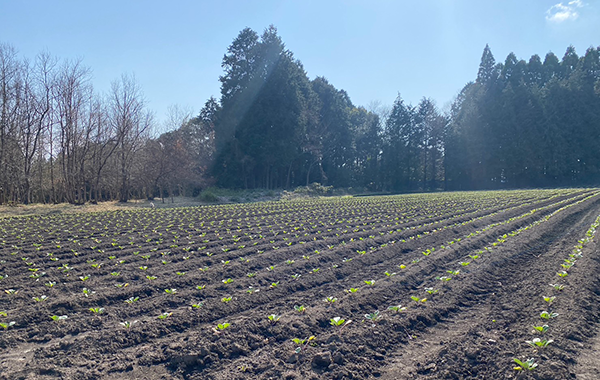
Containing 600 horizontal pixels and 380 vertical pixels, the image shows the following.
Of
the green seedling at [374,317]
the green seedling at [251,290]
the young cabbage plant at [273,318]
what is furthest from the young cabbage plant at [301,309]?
the green seedling at [251,290]

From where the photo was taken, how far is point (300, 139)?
3959 cm

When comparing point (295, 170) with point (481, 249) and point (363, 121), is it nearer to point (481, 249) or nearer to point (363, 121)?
point (363, 121)

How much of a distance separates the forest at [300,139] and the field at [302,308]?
714 inches

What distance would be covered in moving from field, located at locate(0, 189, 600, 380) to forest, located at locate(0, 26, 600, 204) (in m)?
18.1

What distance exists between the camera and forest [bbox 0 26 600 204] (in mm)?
25359

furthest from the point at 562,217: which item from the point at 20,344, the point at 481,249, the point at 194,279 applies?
the point at 20,344

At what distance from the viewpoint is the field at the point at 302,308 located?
368cm

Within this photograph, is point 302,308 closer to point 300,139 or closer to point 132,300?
point 132,300

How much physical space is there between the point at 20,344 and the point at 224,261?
4.01m

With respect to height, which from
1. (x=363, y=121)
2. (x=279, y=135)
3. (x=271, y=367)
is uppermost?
(x=363, y=121)

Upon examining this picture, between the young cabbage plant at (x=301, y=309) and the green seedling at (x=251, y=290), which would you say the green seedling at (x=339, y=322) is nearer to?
the young cabbage plant at (x=301, y=309)

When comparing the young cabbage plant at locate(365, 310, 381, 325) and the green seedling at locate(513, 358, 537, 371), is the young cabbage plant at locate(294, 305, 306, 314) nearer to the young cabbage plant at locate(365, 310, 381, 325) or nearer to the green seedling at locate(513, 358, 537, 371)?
the young cabbage plant at locate(365, 310, 381, 325)

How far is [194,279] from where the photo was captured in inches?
259

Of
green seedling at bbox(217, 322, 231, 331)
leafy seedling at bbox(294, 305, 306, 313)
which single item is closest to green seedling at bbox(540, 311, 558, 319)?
leafy seedling at bbox(294, 305, 306, 313)
